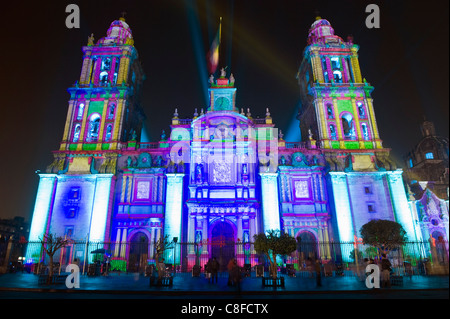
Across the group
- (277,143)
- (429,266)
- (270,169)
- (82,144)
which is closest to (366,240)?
(429,266)

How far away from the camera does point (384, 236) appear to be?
1000 inches

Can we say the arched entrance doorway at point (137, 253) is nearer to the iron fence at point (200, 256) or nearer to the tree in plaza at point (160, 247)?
the iron fence at point (200, 256)

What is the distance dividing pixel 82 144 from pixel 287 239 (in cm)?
2895

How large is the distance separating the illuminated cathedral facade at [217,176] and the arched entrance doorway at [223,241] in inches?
6.2

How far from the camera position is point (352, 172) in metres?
34.6

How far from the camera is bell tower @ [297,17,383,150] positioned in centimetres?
3756

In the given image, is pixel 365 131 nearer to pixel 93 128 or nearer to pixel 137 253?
pixel 137 253

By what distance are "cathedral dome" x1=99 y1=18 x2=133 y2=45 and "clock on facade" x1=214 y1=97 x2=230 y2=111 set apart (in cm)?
1806

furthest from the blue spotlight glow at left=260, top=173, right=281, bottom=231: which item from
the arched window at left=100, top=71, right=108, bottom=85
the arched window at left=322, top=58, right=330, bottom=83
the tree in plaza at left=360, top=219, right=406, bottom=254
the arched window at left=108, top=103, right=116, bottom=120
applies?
the arched window at left=100, top=71, right=108, bottom=85

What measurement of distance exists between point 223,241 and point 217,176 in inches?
294

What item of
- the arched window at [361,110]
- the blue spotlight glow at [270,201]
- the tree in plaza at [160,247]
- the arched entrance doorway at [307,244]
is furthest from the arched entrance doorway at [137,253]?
the arched window at [361,110]

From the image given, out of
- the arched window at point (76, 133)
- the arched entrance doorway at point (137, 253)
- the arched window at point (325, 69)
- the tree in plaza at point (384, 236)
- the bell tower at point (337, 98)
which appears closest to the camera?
the tree in plaza at point (384, 236)

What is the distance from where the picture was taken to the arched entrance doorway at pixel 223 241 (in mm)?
31703
